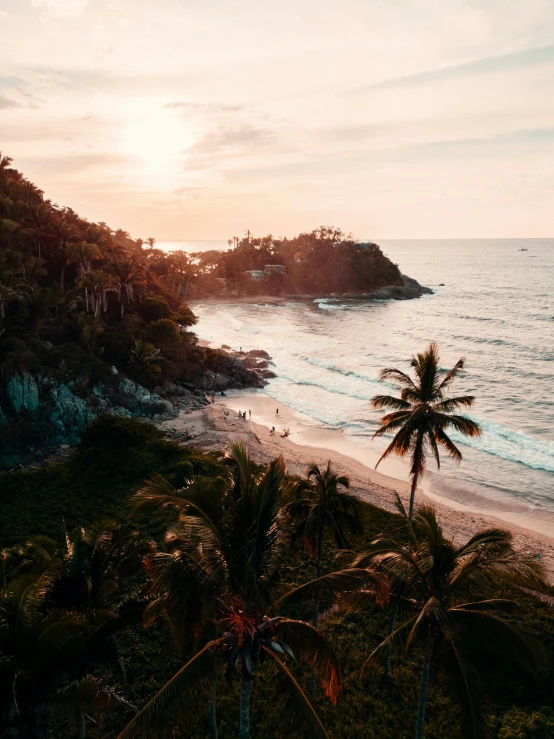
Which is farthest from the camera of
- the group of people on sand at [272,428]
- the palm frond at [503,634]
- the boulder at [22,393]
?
the group of people on sand at [272,428]

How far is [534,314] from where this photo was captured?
104 meters

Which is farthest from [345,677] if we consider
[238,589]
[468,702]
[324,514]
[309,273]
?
[309,273]

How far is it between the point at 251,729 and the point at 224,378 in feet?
151

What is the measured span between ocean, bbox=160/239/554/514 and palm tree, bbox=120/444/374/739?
2841 centimetres

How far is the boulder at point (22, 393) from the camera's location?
3981cm

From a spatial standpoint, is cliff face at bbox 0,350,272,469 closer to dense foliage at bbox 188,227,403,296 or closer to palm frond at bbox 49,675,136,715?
palm frond at bbox 49,675,136,715

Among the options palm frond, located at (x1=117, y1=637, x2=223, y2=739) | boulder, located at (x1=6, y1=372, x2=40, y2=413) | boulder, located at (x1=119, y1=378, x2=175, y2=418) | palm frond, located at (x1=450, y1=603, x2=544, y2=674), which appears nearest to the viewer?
palm frond, located at (x1=117, y1=637, x2=223, y2=739)

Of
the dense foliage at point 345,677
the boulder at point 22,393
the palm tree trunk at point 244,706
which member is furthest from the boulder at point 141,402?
the palm tree trunk at point 244,706

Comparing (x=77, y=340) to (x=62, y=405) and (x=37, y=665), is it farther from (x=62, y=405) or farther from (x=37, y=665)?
(x=37, y=665)

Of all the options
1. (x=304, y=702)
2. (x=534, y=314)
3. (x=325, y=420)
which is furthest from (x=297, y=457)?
(x=534, y=314)

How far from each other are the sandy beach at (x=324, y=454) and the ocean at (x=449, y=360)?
1531 millimetres

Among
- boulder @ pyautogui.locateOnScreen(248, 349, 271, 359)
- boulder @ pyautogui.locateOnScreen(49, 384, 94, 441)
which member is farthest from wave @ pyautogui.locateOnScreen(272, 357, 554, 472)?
boulder @ pyautogui.locateOnScreen(49, 384, 94, 441)

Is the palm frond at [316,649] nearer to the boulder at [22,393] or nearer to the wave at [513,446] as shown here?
the wave at [513,446]

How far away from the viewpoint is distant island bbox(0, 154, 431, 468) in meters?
40.4
